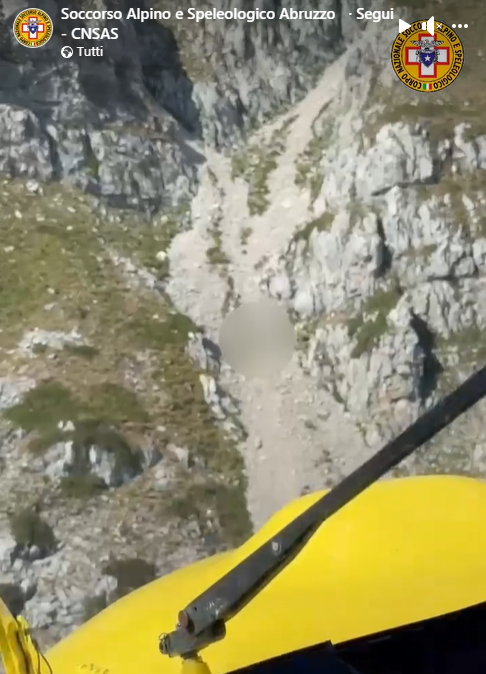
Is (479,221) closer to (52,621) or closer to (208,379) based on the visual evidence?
(208,379)

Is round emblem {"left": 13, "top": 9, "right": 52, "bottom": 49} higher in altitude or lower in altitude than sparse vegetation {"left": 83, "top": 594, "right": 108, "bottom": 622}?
higher

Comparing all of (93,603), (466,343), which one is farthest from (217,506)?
(466,343)

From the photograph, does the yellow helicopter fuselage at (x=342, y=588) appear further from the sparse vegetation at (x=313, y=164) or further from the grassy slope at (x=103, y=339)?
the sparse vegetation at (x=313, y=164)

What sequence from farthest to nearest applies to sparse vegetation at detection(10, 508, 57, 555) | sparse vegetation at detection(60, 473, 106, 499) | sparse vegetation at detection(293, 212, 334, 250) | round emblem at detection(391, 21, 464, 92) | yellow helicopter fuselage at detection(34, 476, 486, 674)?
sparse vegetation at detection(293, 212, 334, 250) < round emblem at detection(391, 21, 464, 92) < sparse vegetation at detection(60, 473, 106, 499) < sparse vegetation at detection(10, 508, 57, 555) < yellow helicopter fuselage at detection(34, 476, 486, 674)

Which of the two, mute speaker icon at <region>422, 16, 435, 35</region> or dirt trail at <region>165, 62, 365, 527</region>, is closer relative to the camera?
dirt trail at <region>165, 62, 365, 527</region>

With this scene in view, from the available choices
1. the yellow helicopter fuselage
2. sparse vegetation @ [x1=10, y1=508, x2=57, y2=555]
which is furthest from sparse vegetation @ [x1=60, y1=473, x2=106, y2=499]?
the yellow helicopter fuselage

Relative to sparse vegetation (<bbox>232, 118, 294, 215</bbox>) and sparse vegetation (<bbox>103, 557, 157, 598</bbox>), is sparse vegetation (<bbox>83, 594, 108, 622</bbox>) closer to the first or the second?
sparse vegetation (<bbox>103, 557, 157, 598</bbox>)

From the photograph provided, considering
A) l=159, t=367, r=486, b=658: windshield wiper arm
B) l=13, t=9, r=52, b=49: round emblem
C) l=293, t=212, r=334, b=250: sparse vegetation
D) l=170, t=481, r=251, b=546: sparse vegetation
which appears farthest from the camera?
l=293, t=212, r=334, b=250: sparse vegetation

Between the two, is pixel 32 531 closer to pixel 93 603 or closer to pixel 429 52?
pixel 93 603

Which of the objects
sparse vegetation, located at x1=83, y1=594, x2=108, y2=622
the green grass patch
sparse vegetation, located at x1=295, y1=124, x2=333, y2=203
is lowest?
sparse vegetation, located at x1=83, y1=594, x2=108, y2=622
